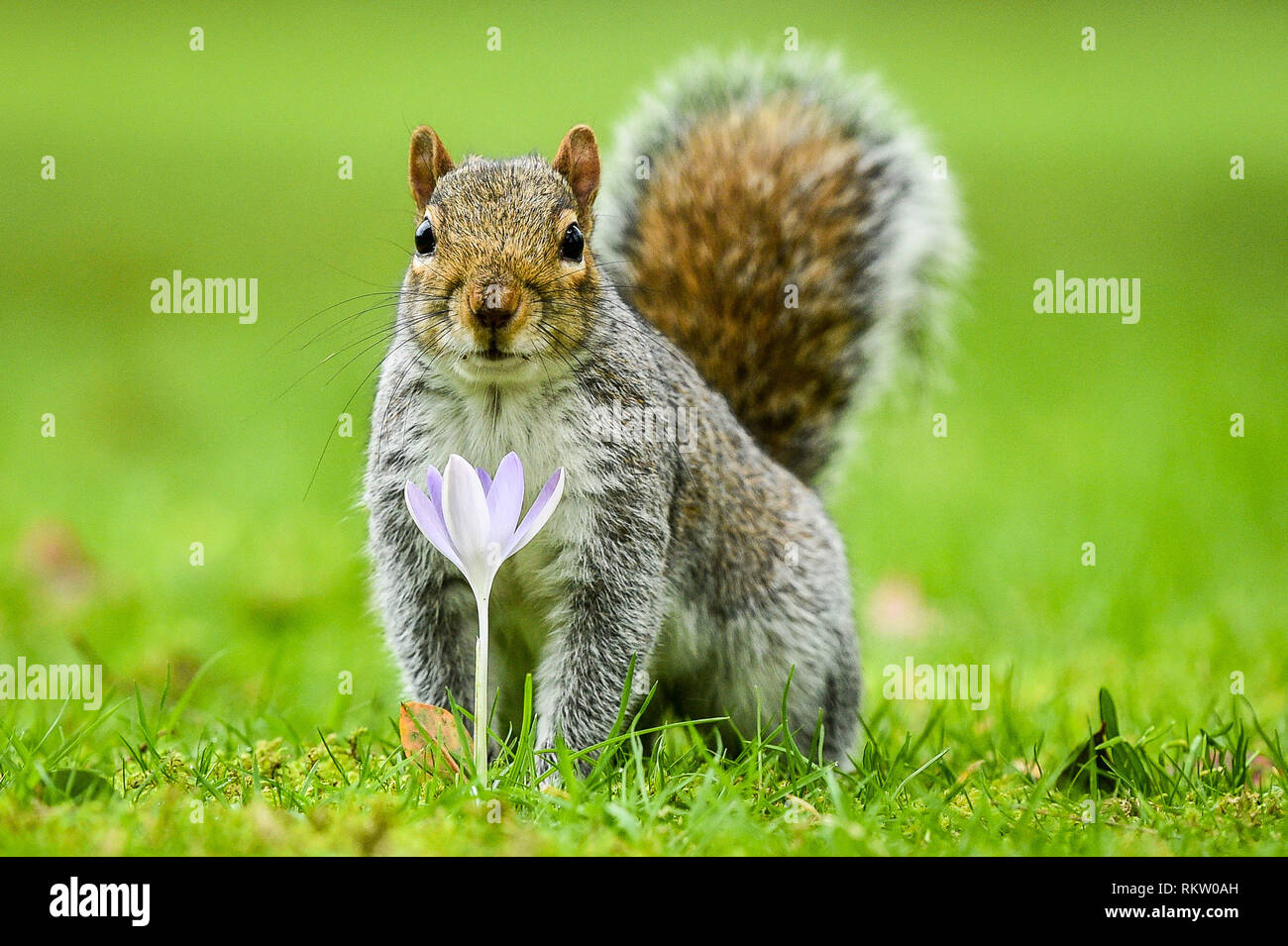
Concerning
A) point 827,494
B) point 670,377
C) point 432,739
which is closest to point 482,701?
point 432,739

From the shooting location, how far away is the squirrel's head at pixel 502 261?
2094mm

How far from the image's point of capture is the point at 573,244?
2268mm

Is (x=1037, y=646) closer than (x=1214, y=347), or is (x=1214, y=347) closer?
(x=1037, y=646)

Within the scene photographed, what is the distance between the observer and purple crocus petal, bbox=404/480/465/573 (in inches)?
78.5

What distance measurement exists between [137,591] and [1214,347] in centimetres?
554

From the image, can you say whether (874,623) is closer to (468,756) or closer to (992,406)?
(468,756)

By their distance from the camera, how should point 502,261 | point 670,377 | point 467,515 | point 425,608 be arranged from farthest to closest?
point 670,377 < point 425,608 < point 502,261 < point 467,515

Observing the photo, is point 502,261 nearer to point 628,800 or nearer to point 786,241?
point 628,800

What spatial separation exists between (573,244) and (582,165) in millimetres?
190

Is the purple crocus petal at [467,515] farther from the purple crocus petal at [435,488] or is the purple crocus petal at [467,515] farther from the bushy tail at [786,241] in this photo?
the bushy tail at [786,241]

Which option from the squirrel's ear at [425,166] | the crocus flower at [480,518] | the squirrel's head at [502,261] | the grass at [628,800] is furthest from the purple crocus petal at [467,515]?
the squirrel's ear at [425,166]

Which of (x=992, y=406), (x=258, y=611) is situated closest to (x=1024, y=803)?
(x=258, y=611)

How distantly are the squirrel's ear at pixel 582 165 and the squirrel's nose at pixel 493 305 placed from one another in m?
0.35

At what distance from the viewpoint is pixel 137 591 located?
4.16 m
